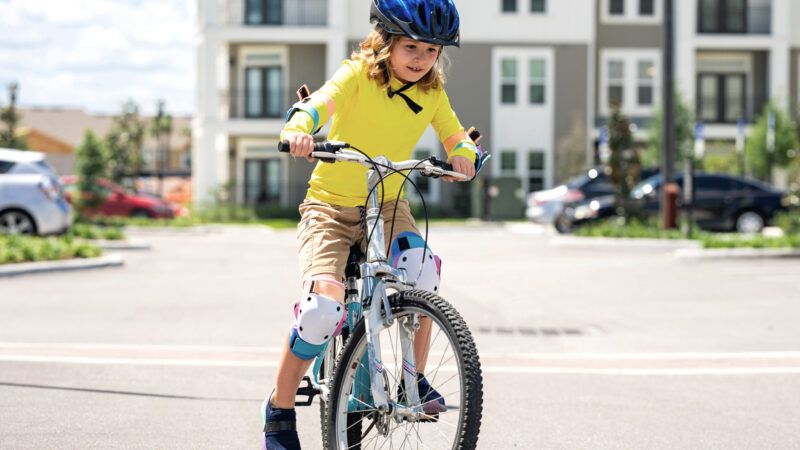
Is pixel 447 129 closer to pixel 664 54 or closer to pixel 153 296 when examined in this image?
pixel 153 296

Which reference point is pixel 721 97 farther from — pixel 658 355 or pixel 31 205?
pixel 658 355

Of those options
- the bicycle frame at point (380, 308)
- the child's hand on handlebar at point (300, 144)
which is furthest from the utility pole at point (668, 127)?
the child's hand on handlebar at point (300, 144)

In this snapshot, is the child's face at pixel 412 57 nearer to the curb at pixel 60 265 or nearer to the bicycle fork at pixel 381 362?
the bicycle fork at pixel 381 362

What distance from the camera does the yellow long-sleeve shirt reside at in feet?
15.7

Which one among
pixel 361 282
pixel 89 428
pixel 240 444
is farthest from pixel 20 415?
pixel 361 282

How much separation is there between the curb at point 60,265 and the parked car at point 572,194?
46.1 ft

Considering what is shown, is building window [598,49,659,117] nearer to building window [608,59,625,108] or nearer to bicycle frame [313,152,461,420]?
building window [608,59,625,108]

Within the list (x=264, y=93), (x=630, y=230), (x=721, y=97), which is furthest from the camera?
(x=721, y=97)

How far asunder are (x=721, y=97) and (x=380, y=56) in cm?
4367

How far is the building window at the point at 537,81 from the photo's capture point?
4472cm

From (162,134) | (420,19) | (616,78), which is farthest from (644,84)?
(162,134)

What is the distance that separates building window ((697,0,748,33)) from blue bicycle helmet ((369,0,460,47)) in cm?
4344

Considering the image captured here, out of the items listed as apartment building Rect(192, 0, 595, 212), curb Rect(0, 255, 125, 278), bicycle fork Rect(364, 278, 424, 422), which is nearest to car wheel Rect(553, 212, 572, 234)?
curb Rect(0, 255, 125, 278)

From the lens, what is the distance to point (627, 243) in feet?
74.4
